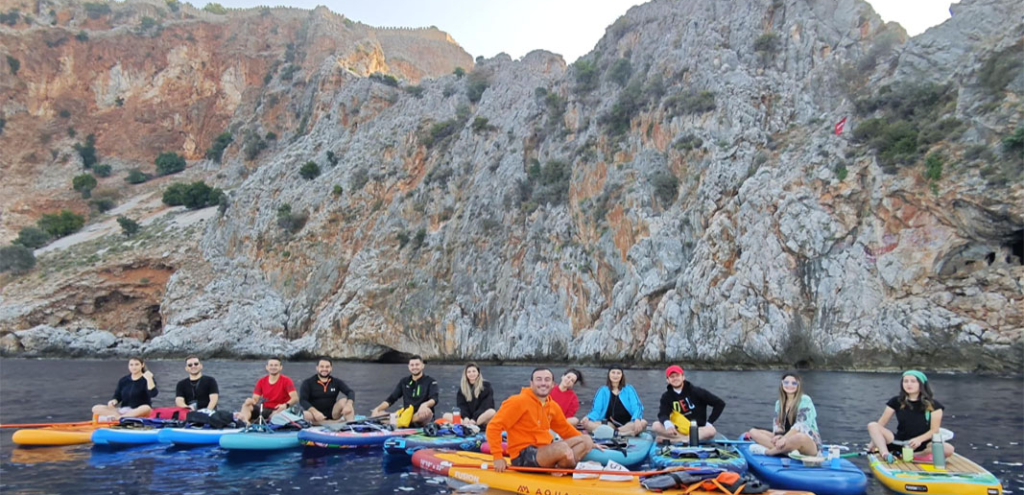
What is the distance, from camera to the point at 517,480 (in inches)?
363

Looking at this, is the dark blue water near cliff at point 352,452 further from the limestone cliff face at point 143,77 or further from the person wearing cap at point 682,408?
the limestone cliff face at point 143,77

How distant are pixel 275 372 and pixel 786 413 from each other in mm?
10967

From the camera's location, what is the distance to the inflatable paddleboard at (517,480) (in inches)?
331

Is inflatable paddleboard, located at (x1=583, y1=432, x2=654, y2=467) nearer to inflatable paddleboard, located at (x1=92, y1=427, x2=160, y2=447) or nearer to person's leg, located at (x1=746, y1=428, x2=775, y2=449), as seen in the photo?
person's leg, located at (x1=746, y1=428, x2=775, y2=449)

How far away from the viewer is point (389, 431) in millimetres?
13820

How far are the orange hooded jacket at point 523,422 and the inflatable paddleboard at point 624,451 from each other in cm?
148

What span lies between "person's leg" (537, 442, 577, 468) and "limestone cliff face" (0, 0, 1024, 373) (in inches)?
1162

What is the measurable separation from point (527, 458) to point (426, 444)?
347 centimetres

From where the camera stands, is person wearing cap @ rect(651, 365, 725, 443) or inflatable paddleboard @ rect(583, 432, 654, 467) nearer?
inflatable paddleboard @ rect(583, 432, 654, 467)

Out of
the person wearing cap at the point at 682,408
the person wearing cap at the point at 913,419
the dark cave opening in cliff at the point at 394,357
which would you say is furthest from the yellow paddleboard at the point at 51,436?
the dark cave opening in cliff at the point at 394,357

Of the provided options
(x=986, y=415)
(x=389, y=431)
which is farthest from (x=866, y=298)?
(x=389, y=431)

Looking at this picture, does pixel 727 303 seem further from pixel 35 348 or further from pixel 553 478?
pixel 35 348

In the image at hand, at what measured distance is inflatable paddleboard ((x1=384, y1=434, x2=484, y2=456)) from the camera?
12287 mm

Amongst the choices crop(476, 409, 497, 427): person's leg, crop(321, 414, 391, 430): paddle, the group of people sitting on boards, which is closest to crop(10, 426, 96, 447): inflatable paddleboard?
the group of people sitting on boards
